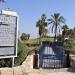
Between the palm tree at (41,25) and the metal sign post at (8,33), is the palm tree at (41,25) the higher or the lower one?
the higher one

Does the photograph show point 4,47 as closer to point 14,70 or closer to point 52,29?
point 14,70

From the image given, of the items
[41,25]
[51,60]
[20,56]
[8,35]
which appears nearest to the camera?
[8,35]

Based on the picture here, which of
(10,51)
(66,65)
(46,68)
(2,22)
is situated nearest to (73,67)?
(66,65)

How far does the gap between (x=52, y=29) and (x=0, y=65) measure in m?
60.3

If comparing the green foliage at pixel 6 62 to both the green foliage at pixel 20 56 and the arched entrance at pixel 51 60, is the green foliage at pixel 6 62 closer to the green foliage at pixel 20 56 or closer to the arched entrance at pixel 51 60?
the green foliage at pixel 20 56

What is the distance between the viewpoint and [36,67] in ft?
46.2

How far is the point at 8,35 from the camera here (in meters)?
11.2

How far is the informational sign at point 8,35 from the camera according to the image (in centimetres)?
1103

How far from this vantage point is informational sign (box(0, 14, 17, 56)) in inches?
434

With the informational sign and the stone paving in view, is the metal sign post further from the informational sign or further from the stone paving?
the stone paving

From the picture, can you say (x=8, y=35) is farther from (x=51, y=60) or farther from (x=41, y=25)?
(x=41, y=25)

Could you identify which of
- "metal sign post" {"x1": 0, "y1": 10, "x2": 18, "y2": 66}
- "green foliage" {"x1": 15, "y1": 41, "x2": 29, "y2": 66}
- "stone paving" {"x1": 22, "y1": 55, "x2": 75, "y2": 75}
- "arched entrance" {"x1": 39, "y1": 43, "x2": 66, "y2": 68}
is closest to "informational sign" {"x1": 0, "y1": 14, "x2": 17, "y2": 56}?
"metal sign post" {"x1": 0, "y1": 10, "x2": 18, "y2": 66}

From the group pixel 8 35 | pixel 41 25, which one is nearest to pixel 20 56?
pixel 8 35

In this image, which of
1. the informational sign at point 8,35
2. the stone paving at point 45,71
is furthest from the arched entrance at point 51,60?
the informational sign at point 8,35
